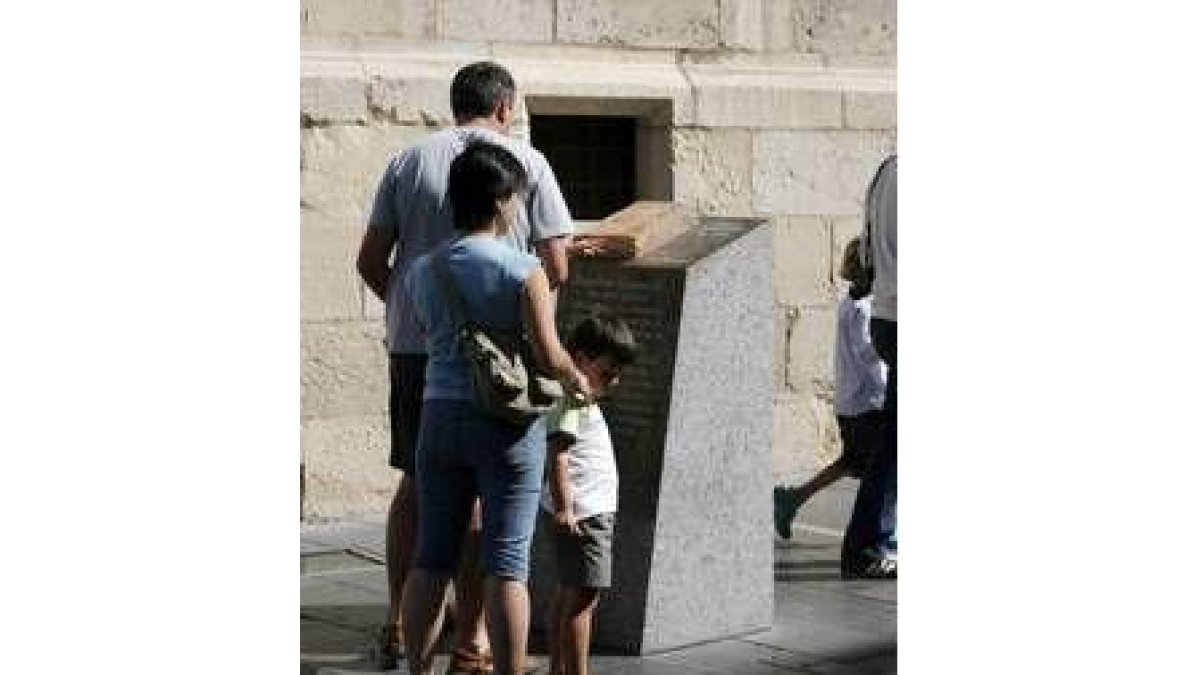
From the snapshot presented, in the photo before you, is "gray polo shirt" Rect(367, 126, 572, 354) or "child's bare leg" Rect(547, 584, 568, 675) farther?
"gray polo shirt" Rect(367, 126, 572, 354)

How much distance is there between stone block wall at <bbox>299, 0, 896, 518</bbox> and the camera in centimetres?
901

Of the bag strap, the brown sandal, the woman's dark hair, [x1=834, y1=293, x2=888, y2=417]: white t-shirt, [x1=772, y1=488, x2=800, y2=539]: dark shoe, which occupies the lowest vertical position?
the brown sandal

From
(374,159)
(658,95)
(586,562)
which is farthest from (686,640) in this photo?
(658,95)

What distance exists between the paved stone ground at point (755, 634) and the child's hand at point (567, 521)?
615mm

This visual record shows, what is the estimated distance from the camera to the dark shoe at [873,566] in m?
7.95

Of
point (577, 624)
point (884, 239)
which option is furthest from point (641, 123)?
point (577, 624)

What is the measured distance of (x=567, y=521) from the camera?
5.99 metres

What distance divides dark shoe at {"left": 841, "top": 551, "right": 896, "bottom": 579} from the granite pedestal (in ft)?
3.52

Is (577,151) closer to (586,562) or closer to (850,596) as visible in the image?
(850,596)

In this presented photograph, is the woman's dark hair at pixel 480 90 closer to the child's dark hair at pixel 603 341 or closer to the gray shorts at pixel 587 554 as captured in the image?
the child's dark hair at pixel 603 341

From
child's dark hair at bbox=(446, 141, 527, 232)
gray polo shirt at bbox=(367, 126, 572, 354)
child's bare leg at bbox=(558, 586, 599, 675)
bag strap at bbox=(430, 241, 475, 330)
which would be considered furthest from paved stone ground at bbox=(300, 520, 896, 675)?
child's dark hair at bbox=(446, 141, 527, 232)

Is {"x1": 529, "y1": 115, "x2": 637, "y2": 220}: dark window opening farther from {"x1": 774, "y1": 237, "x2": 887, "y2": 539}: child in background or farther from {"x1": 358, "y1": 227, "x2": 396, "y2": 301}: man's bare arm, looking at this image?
{"x1": 358, "y1": 227, "x2": 396, "y2": 301}: man's bare arm

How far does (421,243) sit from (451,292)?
0.73 metres

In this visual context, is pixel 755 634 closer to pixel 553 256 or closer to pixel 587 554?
pixel 587 554
